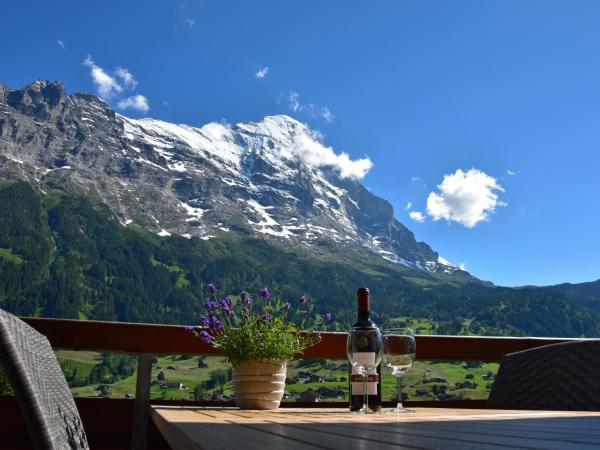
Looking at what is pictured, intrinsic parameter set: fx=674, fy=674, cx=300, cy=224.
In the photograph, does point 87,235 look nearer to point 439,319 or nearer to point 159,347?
A: point 439,319

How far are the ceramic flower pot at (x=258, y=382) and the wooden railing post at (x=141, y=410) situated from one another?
96 centimetres

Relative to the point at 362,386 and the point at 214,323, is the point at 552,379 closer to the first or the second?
the point at 362,386

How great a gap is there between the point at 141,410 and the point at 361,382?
154cm

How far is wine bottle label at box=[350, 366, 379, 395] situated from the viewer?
2.36 meters

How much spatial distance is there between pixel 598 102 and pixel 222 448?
20511cm

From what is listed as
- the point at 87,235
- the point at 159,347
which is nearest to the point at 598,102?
the point at 87,235

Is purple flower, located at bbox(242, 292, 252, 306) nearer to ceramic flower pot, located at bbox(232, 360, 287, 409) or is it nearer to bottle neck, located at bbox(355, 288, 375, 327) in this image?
ceramic flower pot, located at bbox(232, 360, 287, 409)

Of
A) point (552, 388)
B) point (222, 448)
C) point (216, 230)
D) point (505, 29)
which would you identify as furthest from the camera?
point (216, 230)

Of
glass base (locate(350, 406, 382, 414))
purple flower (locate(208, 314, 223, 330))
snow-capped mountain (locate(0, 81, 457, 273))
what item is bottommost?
glass base (locate(350, 406, 382, 414))

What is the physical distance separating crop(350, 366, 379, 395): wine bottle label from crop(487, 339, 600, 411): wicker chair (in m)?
0.73

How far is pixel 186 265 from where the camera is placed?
133 metres

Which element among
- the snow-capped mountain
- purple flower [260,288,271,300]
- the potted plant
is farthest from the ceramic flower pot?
the snow-capped mountain

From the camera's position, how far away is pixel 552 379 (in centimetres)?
262

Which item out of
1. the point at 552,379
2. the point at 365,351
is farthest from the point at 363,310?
the point at 552,379
